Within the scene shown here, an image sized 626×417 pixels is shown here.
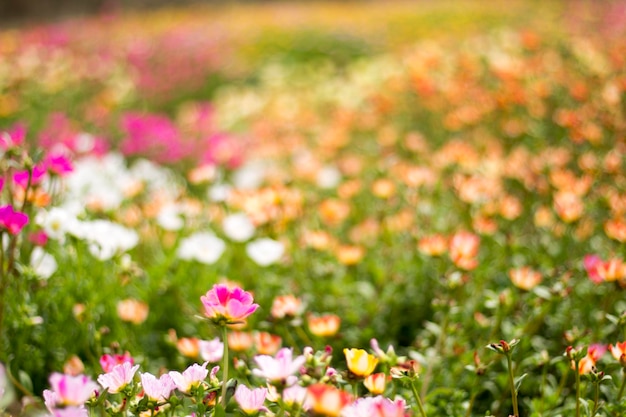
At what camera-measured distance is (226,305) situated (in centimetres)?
85

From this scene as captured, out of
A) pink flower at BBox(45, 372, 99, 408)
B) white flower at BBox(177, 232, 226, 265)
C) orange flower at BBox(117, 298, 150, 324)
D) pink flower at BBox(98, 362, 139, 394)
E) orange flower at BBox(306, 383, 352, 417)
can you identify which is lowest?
orange flower at BBox(117, 298, 150, 324)

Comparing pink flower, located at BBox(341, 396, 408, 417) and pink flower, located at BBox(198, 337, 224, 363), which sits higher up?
pink flower, located at BBox(341, 396, 408, 417)

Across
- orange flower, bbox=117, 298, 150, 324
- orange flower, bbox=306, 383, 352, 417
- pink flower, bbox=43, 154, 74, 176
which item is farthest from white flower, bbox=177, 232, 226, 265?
orange flower, bbox=306, 383, 352, 417

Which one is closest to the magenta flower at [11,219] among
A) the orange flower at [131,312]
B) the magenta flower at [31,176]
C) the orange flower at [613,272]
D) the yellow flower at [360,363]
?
the magenta flower at [31,176]

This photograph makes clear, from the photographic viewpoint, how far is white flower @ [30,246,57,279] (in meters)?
1.39

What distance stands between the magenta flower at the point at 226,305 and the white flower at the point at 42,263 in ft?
2.19

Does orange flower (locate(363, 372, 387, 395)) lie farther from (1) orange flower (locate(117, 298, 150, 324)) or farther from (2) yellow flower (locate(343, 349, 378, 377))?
(1) orange flower (locate(117, 298, 150, 324))

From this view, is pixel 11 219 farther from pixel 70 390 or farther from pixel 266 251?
pixel 266 251

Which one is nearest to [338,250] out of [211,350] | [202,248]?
Answer: [202,248]

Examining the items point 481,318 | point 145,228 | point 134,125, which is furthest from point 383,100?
point 481,318

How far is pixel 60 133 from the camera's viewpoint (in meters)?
2.94

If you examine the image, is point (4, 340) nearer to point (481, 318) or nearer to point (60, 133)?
point (481, 318)

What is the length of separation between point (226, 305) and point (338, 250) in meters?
1.05

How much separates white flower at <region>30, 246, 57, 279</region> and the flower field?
1 centimetres
